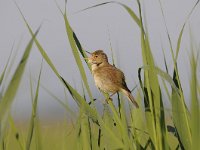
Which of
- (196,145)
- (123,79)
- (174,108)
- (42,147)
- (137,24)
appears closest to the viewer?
(196,145)

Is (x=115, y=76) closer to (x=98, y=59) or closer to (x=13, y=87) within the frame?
(x=98, y=59)

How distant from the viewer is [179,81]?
188 centimetres

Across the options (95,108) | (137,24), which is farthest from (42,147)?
(137,24)

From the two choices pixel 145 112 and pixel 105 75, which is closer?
pixel 145 112

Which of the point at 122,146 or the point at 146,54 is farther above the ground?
the point at 146,54

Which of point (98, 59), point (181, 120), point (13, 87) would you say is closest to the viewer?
point (13, 87)

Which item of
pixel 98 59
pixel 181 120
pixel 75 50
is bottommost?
pixel 181 120

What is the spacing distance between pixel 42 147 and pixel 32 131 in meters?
0.16

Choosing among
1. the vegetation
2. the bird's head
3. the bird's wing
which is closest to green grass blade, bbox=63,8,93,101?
the vegetation

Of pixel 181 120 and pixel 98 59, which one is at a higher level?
pixel 98 59

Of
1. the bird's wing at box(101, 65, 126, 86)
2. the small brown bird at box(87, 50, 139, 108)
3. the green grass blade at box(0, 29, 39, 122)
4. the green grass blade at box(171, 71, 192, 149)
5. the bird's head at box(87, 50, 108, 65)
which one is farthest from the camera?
the bird's head at box(87, 50, 108, 65)

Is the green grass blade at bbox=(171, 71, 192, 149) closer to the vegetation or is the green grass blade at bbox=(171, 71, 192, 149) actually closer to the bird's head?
the vegetation

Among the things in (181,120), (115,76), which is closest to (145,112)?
(181,120)

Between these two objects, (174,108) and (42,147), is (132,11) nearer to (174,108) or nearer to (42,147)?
(174,108)
